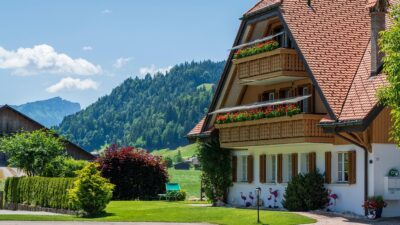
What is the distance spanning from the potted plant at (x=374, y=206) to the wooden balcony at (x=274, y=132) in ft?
12.7

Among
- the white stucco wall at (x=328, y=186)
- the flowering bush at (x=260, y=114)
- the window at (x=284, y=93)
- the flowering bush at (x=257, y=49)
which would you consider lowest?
the white stucco wall at (x=328, y=186)

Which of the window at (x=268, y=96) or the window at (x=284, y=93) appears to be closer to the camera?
the window at (x=284, y=93)

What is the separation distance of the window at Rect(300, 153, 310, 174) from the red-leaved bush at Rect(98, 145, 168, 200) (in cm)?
1660

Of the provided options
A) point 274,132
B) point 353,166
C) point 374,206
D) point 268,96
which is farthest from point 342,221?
point 268,96

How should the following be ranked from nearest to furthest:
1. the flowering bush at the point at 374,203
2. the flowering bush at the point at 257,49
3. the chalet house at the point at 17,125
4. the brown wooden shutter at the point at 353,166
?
the flowering bush at the point at 374,203
the brown wooden shutter at the point at 353,166
the flowering bush at the point at 257,49
the chalet house at the point at 17,125

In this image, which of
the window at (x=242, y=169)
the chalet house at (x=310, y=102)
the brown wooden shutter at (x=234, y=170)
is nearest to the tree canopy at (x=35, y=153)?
the chalet house at (x=310, y=102)

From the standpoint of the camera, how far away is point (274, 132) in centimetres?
3834

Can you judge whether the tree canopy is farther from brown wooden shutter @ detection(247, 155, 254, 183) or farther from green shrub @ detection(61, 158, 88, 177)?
brown wooden shutter @ detection(247, 155, 254, 183)

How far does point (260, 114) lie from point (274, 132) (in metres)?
1.26

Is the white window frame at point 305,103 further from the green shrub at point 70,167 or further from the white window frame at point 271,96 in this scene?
the green shrub at point 70,167

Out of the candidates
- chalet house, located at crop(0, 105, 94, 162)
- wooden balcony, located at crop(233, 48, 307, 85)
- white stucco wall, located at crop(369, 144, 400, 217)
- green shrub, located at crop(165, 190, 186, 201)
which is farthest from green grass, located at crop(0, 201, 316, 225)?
chalet house, located at crop(0, 105, 94, 162)

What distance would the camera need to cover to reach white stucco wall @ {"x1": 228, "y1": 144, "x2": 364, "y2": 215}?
34688mm

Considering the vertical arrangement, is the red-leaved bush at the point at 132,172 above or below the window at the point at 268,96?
below

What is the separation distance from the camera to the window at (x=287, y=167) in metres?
40.3
